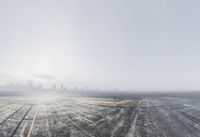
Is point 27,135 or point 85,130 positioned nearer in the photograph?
point 27,135

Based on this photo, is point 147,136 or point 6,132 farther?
point 6,132

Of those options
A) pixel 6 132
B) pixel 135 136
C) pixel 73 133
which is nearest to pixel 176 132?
pixel 135 136

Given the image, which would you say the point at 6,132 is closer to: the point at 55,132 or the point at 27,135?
the point at 27,135

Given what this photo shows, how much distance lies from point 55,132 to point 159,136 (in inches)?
265

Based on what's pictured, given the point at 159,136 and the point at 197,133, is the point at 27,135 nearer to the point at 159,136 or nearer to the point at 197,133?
the point at 159,136

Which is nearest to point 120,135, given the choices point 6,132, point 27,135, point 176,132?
point 176,132

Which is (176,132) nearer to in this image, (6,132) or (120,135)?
(120,135)

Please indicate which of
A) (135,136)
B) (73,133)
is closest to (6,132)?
(73,133)

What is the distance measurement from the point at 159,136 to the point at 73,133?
5471 mm

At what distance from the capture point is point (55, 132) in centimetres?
1049

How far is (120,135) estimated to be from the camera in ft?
32.1

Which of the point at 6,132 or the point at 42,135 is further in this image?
the point at 6,132

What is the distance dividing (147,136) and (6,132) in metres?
9.23

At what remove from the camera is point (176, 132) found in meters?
10.9
